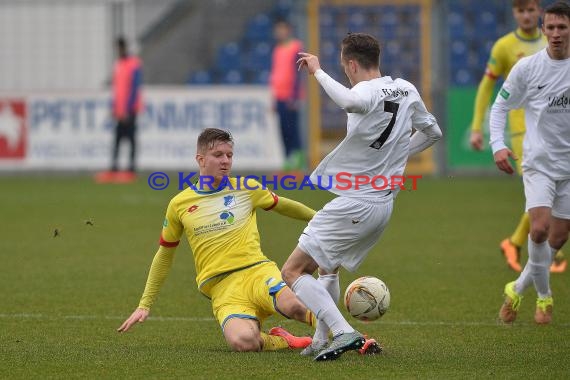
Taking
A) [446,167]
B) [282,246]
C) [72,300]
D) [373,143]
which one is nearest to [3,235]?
[282,246]

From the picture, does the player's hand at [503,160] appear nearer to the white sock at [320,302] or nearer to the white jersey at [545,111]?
the white jersey at [545,111]

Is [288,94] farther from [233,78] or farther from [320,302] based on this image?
[320,302]

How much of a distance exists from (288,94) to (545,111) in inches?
473

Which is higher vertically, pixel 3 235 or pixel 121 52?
pixel 121 52

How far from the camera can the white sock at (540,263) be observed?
737cm

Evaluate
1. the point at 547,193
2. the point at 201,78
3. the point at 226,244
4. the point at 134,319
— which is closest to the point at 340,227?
the point at 226,244

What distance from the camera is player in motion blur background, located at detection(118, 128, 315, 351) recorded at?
260 inches

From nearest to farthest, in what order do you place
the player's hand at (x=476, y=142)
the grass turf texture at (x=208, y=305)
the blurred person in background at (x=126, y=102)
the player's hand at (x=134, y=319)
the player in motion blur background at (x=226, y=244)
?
the grass turf texture at (x=208, y=305) < the player's hand at (x=134, y=319) < the player in motion blur background at (x=226, y=244) < the player's hand at (x=476, y=142) < the blurred person in background at (x=126, y=102)

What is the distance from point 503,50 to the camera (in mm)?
9406

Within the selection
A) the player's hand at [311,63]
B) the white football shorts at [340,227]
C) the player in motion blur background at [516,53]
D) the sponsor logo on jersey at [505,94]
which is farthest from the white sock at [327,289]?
the player in motion blur background at [516,53]

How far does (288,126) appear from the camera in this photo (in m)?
→ 19.4

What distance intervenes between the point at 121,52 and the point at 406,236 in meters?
8.72

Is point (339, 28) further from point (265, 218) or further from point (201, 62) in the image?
point (265, 218)

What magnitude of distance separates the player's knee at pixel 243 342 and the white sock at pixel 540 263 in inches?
81.3
